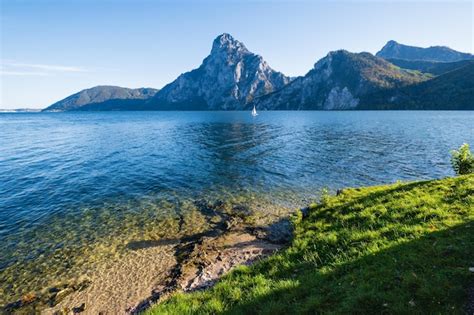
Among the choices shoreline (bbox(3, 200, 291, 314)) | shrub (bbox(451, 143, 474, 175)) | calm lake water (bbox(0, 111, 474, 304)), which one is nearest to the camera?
shoreline (bbox(3, 200, 291, 314))

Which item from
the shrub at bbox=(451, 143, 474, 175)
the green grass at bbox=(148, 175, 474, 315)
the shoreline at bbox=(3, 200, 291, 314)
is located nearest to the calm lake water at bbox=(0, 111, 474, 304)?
the shoreline at bbox=(3, 200, 291, 314)

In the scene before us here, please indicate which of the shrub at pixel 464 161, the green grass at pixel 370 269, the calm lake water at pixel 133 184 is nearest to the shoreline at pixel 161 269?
the calm lake water at pixel 133 184

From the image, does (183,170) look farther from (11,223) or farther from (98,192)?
(11,223)

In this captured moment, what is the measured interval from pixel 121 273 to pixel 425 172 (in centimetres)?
4058

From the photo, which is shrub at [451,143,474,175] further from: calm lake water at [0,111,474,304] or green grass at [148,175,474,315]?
green grass at [148,175,474,315]

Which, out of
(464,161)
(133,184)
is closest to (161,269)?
(133,184)

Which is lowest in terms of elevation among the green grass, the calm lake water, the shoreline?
the shoreline

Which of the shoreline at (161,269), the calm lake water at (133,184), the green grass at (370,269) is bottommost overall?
the shoreline at (161,269)

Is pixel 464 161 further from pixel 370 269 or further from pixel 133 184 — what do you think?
pixel 133 184

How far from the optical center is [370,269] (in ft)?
30.9

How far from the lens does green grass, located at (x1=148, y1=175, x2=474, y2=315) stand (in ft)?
25.2

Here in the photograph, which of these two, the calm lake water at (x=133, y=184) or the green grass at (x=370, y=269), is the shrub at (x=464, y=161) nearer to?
the calm lake water at (x=133, y=184)

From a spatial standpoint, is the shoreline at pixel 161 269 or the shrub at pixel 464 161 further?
the shrub at pixel 464 161

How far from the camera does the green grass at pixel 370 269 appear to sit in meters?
7.69
